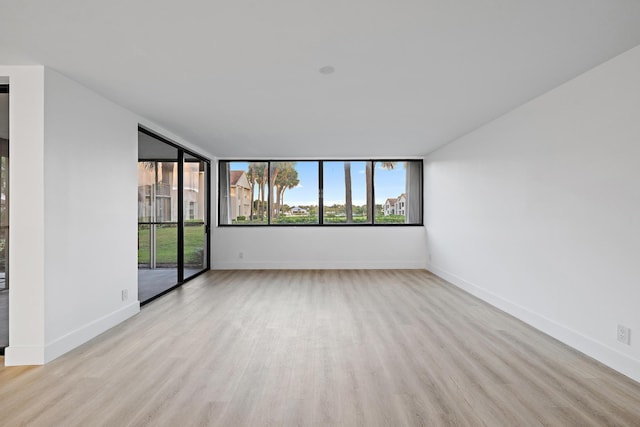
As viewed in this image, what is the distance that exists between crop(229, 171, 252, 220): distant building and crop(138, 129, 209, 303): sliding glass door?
41.8 inches

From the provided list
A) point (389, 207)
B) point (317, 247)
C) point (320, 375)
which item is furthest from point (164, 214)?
point (389, 207)

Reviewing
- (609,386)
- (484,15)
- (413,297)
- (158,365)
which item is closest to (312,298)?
(413,297)

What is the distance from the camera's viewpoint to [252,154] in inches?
252

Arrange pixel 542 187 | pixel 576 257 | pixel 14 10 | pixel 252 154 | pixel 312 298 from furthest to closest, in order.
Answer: pixel 252 154
pixel 312 298
pixel 542 187
pixel 576 257
pixel 14 10

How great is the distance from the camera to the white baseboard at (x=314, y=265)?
6.73 meters

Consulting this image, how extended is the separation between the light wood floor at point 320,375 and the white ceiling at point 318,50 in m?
2.39

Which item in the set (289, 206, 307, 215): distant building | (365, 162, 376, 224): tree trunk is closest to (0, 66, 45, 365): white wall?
(289, 206, 307, 215): distant building

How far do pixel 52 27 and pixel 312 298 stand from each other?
12.4 ft

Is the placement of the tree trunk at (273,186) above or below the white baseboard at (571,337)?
above

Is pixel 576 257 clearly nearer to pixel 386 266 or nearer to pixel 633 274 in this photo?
pixel 633 274

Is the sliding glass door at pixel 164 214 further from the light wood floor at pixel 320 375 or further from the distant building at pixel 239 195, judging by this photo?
the light wood floor at pixel 320 375

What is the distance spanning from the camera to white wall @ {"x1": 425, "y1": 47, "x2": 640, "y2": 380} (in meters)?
2.43

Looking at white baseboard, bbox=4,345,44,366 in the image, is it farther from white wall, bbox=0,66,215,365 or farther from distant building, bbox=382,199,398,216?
distant building, bbox=382,199,398,216

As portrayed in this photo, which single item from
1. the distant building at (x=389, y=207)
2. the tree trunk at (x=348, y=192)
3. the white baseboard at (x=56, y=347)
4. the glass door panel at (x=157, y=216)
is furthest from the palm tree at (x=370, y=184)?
the white baseboard at (x=56, y=347)
